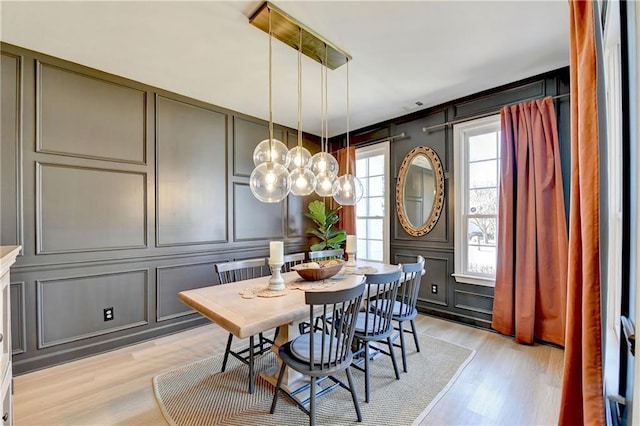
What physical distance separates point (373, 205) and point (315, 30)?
2834mm

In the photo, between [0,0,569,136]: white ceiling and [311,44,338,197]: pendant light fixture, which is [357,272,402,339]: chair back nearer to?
[311,44,338,197]: pendant light fixture

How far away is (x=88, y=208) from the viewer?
2.74m

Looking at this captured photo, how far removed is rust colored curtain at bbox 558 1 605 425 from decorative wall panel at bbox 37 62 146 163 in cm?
353

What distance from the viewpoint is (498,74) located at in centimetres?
287

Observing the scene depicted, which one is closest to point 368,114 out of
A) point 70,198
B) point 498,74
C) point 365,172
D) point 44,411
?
point 365,172

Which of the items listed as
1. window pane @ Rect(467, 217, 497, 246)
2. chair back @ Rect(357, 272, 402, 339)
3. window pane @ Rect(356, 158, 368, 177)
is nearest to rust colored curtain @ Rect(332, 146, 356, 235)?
window pane @ Rect(356, 158, 368, 177)

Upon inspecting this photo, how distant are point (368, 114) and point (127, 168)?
3019 mm

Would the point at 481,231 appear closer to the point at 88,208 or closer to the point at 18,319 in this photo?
the point at 88,208

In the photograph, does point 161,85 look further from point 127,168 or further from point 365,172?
point 365,172

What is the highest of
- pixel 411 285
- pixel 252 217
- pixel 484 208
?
pixel 484 208

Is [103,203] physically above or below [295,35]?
below

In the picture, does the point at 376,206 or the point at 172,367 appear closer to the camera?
the point at 172,367

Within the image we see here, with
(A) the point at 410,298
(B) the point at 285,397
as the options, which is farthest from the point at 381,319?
(B) the point at 285,397

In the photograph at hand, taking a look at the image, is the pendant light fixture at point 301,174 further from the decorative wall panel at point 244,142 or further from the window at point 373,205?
the window at point 373,205
